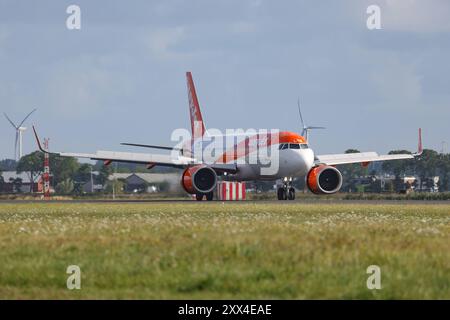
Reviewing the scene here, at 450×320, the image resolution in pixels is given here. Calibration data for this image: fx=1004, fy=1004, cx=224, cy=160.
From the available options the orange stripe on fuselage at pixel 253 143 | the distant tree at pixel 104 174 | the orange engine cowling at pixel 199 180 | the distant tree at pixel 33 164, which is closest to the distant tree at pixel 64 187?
the distant tree at pixel 33 164

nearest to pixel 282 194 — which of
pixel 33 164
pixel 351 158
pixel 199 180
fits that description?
pixel 199 180

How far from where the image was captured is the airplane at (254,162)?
212 ft

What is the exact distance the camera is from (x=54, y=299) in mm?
14359

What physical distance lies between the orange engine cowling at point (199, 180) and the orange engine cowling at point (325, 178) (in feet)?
21.0

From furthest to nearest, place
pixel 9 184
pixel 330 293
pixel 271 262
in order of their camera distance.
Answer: pixel 9 184 < pixel 271 262 < pixel 330 293

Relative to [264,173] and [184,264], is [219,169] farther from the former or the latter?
[184,264]

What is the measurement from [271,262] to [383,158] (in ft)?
200

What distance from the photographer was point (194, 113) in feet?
281

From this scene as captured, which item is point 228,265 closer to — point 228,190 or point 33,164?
point 228,190

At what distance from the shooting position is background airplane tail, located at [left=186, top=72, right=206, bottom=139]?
83750mm

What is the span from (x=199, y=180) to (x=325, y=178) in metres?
8.60

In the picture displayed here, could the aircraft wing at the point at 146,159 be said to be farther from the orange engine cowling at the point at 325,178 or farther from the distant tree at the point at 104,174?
the distant tree at the point at 104,174

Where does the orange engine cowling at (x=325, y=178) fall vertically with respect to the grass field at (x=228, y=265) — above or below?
above
